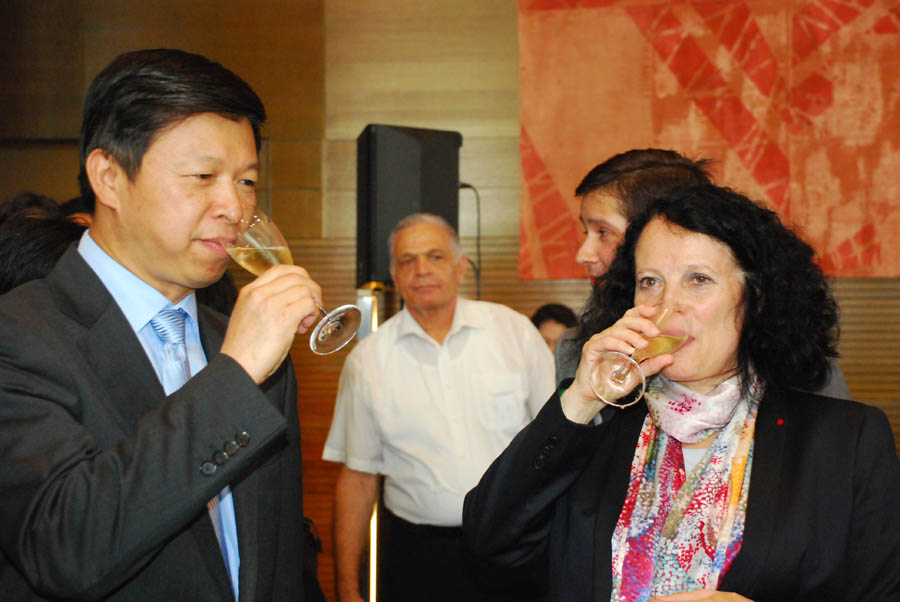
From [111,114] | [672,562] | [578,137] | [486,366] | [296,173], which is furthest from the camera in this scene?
[296,173]

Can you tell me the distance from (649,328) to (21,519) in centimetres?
103

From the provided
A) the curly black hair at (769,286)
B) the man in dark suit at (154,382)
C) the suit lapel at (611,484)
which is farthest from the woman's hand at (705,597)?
the man in dark suit at (154,382)

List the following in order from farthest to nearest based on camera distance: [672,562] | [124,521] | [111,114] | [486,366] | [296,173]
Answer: [296,173]
[486,366]
[672,562]
[111,114]
[124,521]

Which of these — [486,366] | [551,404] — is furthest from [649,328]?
[486,366]

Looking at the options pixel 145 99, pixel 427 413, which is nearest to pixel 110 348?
pixel 145 99

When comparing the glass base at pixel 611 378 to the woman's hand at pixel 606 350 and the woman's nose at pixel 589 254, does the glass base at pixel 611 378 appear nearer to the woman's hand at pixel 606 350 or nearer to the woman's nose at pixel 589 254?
the woman's hand at pixel 606 350

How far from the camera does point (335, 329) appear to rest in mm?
1464

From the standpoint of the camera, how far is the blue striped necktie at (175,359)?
1.39 m

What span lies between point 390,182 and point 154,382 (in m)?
2.43

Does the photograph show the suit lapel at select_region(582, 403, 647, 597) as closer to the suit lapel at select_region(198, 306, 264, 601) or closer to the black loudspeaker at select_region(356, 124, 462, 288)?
the suit lapel at select_region(198, 306, 264, 601)

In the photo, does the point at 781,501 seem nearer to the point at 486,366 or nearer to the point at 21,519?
the point at 21,519

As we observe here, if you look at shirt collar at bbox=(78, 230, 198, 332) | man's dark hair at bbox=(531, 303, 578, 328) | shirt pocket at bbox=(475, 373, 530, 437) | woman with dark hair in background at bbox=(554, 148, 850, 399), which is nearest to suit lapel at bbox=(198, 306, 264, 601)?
shirt collar at bbox=(78, 230, 198, 332)

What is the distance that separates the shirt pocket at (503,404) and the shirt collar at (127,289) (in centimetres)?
201

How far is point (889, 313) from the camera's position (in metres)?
4.91
